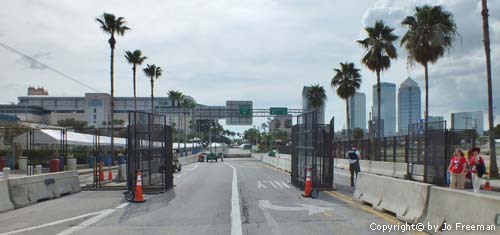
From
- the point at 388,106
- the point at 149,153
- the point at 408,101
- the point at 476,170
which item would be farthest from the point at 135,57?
the point at 388,106

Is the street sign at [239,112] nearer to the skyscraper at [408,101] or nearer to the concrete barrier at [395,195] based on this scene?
the skyscraper at [408,101]

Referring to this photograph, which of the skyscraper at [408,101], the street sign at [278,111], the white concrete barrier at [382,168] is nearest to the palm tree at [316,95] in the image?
the street sign at [278,111]

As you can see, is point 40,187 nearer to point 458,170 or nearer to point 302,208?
point 302,208

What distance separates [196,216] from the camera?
41.2ft

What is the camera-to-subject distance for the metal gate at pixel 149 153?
18.5 metres

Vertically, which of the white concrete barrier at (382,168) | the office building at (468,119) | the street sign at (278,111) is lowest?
the white concrete barrier at (382,168)

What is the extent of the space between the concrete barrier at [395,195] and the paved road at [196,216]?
452mm

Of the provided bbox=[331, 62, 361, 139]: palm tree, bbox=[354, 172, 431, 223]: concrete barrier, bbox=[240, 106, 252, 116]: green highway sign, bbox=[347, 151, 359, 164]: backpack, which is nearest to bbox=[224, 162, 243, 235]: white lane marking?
bbox=[354, 172, 431, 223]: concrete barrier

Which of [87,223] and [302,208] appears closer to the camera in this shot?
[87,223]

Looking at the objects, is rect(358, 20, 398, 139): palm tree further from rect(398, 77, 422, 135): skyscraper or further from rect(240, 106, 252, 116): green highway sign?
rect(398, 77, 422, 135): skyscraper

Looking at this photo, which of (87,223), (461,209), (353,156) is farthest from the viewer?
(353,156)

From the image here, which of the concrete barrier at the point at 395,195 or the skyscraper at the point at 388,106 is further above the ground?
the skyscraper at the point at 388,106

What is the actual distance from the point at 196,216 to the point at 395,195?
4.87m

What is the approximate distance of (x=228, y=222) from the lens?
1148 cm
